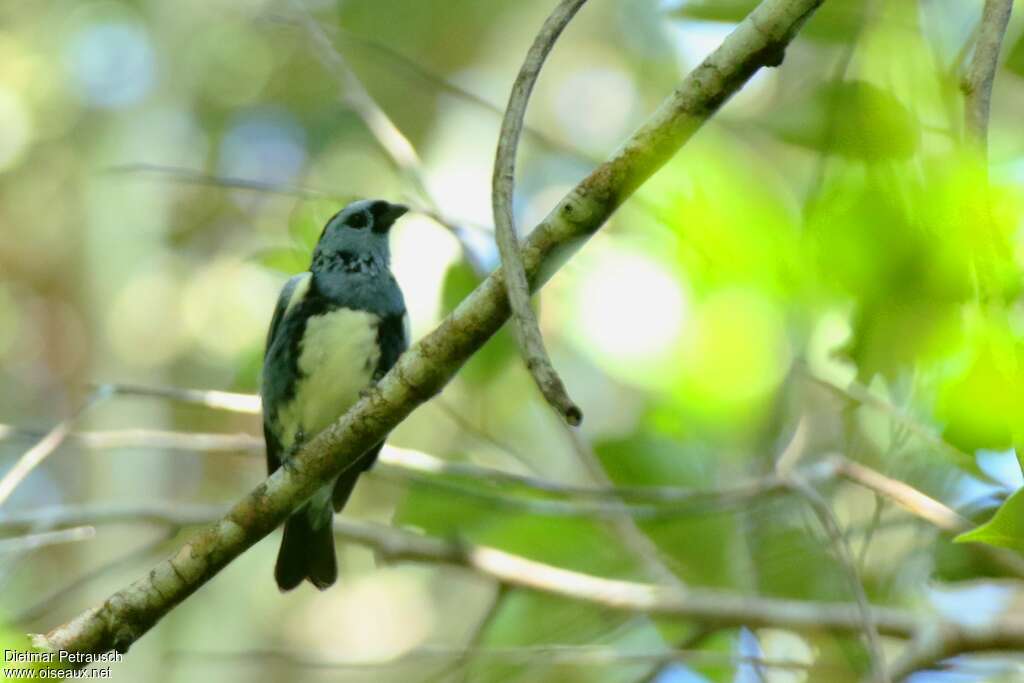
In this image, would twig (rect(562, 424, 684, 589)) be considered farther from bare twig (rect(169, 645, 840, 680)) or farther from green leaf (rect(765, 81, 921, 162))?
green leaf (rect(765, 81, 921, 162))

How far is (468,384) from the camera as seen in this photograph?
4047 millimetres

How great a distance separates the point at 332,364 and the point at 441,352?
64.2 inches

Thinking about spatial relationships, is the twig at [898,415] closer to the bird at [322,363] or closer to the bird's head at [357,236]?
the bird at [322,363]

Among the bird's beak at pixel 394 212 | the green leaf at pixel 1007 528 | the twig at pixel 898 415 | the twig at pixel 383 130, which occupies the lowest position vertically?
the bird's beak at pixel 394 212

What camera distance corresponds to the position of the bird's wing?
13.6ft

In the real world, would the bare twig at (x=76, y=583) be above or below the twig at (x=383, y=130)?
below

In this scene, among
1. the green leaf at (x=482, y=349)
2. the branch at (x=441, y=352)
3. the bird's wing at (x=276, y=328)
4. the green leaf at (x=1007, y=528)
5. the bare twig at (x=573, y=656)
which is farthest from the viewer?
the bird's wing at (x=276, y=328)

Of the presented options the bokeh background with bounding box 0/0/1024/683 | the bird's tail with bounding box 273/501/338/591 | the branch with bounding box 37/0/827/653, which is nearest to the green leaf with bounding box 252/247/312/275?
the bokeh background with bounding box 0/0/1024/683

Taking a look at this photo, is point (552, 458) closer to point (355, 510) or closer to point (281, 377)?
point (355, 510)

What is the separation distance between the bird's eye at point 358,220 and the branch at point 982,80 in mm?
3010

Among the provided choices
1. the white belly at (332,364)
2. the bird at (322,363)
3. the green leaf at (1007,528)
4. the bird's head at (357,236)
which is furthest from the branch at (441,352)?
the bird's head at (357,236)

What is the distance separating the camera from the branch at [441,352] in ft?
7.05

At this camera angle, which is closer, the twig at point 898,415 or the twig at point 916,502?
the twig at point 898,415

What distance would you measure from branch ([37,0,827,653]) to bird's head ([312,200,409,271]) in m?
1.59
